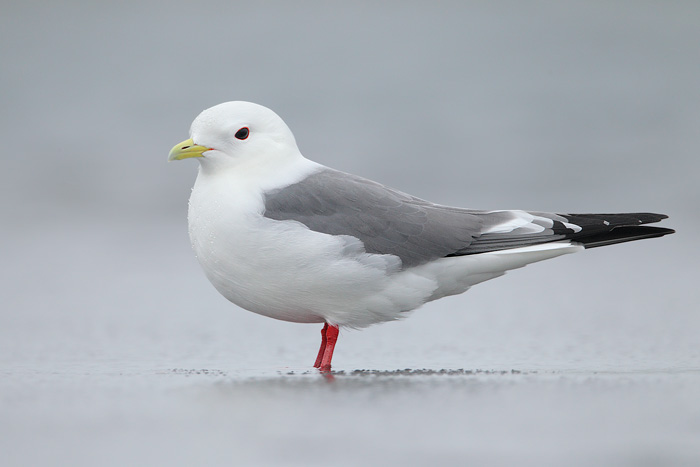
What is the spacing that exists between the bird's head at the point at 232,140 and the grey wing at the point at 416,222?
0.74 feet

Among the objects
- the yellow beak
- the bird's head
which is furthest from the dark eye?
the yellow beak

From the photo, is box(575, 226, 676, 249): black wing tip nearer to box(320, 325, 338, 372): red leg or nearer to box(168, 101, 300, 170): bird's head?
box(320, 325, 338, 372): red leg

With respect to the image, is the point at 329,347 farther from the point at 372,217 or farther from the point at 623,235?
the point at 623,235

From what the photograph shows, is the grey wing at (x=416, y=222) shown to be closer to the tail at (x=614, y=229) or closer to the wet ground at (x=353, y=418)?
the tail at (x=614, y=229)

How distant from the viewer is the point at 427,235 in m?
4.65

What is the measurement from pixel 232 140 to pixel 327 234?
2.08 feet

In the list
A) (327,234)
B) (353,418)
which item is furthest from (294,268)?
(353,418)

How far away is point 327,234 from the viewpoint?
446cm

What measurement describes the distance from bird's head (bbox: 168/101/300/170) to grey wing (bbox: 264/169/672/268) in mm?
225

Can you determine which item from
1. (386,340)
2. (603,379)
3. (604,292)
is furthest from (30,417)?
(604,292)

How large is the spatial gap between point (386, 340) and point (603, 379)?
1.75 m

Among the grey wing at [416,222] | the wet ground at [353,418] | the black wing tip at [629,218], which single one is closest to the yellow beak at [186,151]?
the grey wing at [416,222]

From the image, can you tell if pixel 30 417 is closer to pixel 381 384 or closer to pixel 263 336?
pixel 381 384

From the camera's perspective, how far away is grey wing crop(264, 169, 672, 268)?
453 cm
